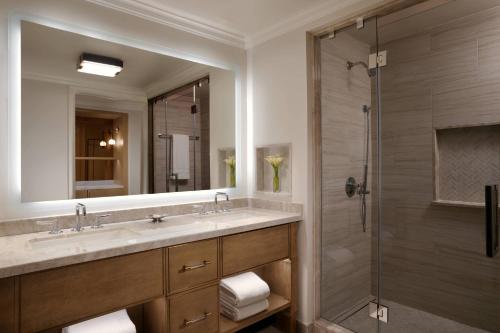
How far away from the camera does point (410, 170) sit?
2.38m

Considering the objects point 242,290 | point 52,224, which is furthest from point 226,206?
point 52,224

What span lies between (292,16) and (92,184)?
→ 177 cm

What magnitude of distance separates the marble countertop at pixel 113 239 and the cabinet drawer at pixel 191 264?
5 centimetres

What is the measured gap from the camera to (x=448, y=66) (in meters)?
2.21

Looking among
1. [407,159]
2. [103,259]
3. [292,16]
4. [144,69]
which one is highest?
[292,16]

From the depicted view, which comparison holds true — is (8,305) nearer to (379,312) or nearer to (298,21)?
(379,312)

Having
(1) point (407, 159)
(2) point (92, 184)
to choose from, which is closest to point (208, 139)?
(2) point (92, 184)

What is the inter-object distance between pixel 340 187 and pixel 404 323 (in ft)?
3.38

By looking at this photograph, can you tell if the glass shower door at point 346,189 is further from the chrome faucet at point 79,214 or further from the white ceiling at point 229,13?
the chrome faucet at point 79,214

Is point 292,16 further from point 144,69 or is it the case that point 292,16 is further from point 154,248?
point 154,248

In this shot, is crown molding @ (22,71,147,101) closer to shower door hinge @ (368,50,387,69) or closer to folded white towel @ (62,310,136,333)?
folded white towel @ (62,310,136,333)

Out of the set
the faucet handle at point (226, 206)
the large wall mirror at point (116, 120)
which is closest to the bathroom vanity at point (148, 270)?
the faucet handle at point (226, 206)

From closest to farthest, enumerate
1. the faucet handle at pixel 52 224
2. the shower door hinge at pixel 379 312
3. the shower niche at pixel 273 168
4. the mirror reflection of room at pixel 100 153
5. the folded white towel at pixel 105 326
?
1. the folded white towel at pixel 105 326
2. the faucet handle at pixel 52 224
3. the mirror reflection of room at pixel 100 153
4. the shower door hinge at pixel 379 312
5. the shower niche at pixel 273 168

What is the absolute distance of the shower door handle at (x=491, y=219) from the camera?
179 centimetres
